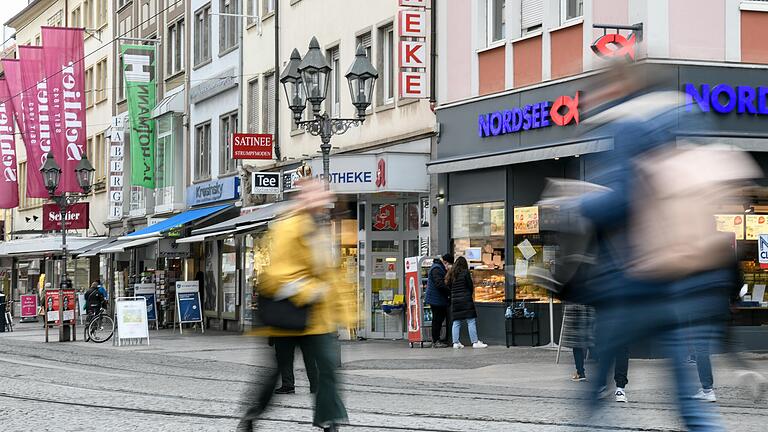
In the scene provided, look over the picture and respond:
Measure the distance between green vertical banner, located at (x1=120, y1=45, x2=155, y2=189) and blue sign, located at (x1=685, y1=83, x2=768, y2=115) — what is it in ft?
89.1

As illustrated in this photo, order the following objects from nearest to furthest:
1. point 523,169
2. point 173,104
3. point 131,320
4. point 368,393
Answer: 1. point 368,393
2. point 523,169
3. point 131,320
4. point 173,104

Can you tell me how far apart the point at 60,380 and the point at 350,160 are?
35.1 ft

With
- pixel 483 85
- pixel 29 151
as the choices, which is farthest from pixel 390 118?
pixel 29 151

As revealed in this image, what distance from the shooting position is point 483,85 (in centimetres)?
2509

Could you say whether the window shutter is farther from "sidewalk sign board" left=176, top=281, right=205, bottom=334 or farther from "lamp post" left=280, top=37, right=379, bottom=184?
"sidewalk sign board" left=176, top=281, right=205, bottom=334

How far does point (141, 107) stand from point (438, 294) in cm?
2306

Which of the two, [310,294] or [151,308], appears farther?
[151,308]

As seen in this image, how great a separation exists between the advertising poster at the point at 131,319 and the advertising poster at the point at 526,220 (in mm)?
8833

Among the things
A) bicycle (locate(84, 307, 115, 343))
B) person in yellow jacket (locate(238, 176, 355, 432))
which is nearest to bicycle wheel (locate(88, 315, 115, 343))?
bicycle (locate(84, 307, 115, 343))

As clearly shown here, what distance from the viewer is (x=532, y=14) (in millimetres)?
23797

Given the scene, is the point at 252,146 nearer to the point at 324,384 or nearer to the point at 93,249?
the point at 93,249

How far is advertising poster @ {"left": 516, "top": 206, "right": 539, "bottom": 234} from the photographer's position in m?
23.8

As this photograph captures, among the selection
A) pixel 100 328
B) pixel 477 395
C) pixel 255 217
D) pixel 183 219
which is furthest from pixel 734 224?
pixel 183 219

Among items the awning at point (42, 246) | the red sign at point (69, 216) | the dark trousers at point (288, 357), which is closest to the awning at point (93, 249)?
the awning at point (42, 246)
